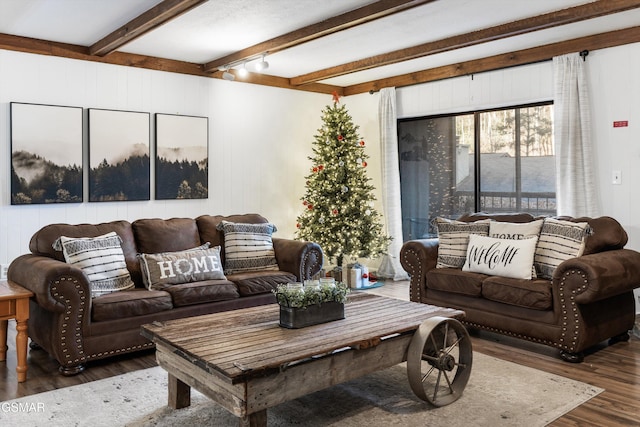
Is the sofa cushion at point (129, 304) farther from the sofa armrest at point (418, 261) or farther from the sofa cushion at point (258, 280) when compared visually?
the sofa armrest at point (418, 261)

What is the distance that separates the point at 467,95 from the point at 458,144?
62 centimetres

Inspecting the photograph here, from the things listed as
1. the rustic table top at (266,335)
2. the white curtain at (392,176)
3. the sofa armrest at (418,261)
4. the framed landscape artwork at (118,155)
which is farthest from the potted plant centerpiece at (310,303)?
the white curtain at (392,176)

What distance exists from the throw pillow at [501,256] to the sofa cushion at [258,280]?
1.61 meters

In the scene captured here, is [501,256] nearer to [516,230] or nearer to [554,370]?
[516,230]

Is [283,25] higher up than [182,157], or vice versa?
[283,25]

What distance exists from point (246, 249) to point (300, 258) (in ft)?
1.67

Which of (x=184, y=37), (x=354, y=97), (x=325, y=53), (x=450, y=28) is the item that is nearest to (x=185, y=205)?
(x=184, y=37)

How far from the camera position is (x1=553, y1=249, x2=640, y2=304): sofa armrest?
372 cm

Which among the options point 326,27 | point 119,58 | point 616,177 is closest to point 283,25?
point 326,27

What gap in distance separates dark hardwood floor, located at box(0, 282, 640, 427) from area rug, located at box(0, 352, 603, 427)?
0.33 feet

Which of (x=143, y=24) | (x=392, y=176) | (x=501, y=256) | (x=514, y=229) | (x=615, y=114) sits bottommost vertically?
(x=501, y=256)

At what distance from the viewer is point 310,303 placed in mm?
3072

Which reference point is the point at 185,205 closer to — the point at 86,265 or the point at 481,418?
the point at 86,265

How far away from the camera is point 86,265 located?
3967 millimetres
